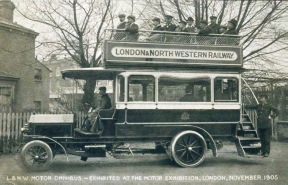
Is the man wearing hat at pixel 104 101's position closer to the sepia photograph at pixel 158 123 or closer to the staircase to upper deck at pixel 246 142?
the sepia photograph at pixel 158 123

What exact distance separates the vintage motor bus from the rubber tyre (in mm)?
19

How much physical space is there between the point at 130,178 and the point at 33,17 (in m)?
8.04

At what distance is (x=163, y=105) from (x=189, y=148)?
1026 millimetres

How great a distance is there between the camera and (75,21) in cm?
1086

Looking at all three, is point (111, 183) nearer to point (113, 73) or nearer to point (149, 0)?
point (113, 73)

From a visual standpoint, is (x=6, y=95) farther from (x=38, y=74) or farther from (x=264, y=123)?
(x=264, y=123)

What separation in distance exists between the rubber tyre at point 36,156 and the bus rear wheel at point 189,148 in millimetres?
2430

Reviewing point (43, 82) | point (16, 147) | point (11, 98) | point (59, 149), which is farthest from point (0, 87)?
point (59, 149)

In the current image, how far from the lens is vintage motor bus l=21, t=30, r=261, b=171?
6395 mm

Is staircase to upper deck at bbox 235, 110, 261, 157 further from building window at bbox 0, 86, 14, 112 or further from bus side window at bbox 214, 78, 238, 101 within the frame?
building window at bbox 0, 86, 14, 112

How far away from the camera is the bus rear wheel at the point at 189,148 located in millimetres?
6559

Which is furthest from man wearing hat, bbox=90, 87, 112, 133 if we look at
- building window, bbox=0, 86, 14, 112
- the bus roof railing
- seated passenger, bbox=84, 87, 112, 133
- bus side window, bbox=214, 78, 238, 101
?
building window, bbox=0, 86, 14, 112

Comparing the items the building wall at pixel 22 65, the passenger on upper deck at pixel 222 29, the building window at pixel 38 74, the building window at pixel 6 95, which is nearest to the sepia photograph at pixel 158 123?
the passenger on upper deck at pixel 222 29

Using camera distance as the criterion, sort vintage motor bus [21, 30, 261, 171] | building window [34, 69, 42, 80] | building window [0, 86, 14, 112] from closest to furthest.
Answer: vintage motor bus [21, 30, 261, 171] < building window [0, 86, 14, 112] < building window [34, 69, 42, 80]
